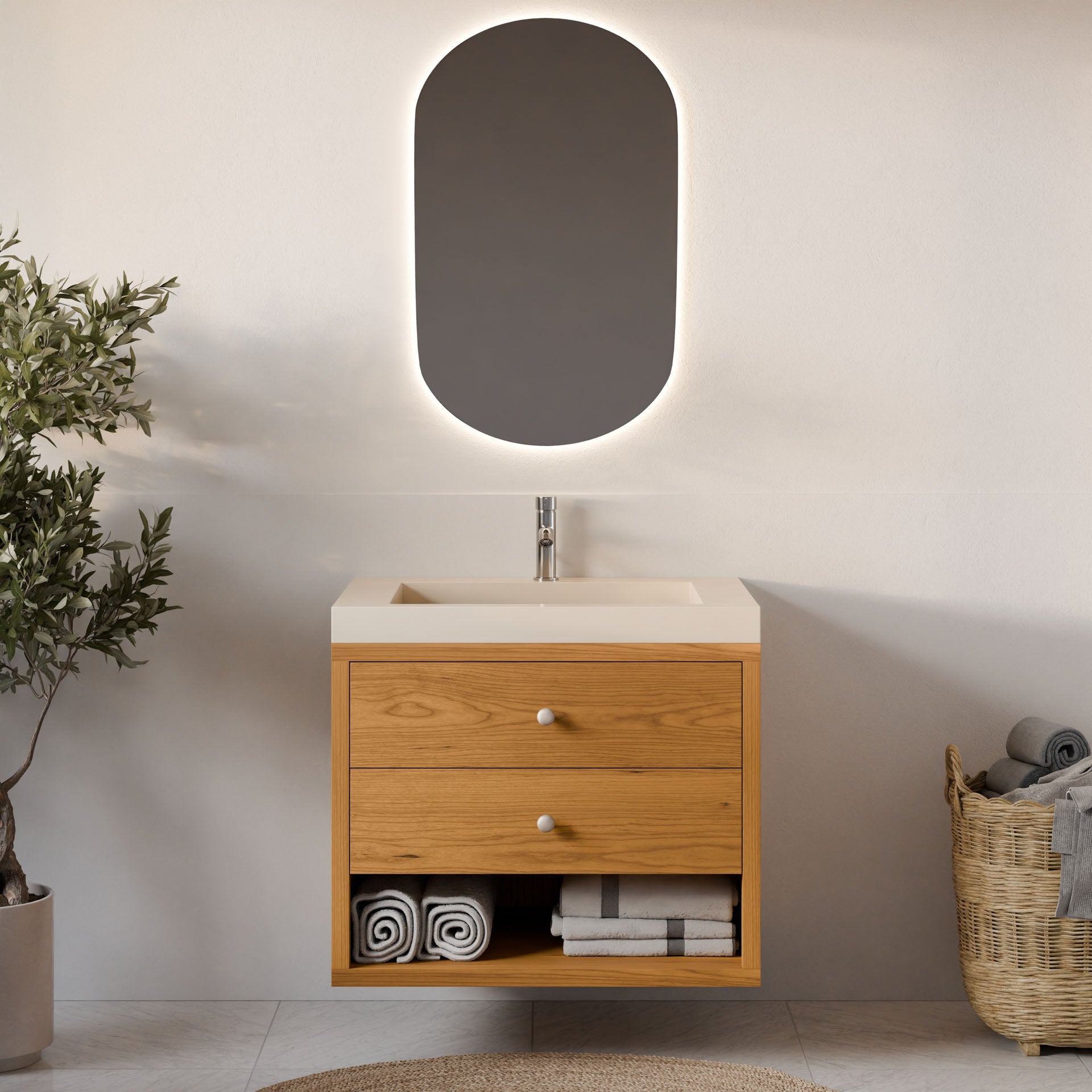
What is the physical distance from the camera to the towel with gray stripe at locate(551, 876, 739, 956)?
6.59 ft

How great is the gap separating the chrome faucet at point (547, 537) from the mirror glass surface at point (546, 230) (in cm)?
17

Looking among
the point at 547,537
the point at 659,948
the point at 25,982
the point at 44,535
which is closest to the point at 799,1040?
the point at 659,948

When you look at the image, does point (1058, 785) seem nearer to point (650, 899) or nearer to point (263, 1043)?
point (650, 899)

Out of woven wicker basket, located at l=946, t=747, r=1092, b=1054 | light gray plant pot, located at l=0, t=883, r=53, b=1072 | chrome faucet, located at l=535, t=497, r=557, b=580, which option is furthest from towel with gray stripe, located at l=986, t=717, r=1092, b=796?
light gray plant pot, located at l=0, t=883, r=53, b=1072

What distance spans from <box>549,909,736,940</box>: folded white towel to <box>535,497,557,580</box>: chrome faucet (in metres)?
0.67

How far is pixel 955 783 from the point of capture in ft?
7.13

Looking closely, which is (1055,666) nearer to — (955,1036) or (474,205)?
(955,1036)

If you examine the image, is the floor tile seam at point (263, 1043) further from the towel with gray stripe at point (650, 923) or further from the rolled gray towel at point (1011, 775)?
the rolled gray towel at point (1011, 775)

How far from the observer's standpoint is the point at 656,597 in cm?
234

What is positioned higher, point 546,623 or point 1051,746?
point 546,623

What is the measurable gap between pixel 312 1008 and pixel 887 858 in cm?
124

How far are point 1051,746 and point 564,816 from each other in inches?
37.1

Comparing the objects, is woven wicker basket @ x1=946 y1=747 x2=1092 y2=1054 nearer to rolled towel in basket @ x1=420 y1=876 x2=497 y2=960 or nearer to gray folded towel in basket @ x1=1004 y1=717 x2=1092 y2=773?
gray folded towel in basket @ x1=1004 y1=717 x2=1092 y2=773

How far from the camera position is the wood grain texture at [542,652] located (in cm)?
196
